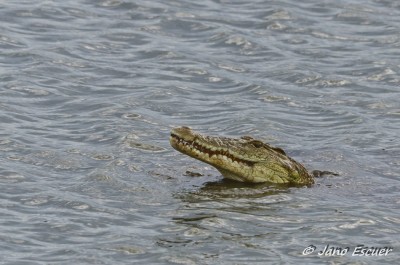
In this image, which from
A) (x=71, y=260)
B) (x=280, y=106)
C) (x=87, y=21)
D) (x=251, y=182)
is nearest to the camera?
(x=71, y=260)

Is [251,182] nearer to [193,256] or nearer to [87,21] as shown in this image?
[193,256]

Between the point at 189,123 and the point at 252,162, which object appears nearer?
the point at 252,162

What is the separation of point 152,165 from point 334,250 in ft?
12.7

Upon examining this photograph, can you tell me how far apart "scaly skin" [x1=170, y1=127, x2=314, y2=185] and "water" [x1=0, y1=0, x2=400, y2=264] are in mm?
209

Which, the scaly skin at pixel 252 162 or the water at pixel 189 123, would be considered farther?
the scaly skin at pixel 252 162

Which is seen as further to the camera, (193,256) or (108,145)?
(108,145)

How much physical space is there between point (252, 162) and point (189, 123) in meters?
2.54

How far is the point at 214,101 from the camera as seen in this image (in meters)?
18.5

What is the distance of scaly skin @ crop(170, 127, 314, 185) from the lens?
14.9 m

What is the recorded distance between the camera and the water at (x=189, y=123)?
41.0 ft

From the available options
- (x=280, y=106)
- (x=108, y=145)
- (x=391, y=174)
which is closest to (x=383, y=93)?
(x=280, y=106)

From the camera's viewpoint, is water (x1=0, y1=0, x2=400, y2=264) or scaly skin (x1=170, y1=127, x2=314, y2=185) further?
scaly skin (x1=170, y1=127, x2=314, y2=185)

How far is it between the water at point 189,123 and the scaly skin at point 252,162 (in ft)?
0.69

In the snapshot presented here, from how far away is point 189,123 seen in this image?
17.5m
